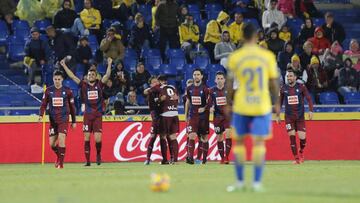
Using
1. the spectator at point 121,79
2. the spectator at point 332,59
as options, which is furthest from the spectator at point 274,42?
the spectator at point 121,79

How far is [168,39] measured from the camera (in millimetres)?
30859

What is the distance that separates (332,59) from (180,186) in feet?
51.6

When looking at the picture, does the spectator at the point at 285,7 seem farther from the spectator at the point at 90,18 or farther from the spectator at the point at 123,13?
the spectator at the point at 90,18

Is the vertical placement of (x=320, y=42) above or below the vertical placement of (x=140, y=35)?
below

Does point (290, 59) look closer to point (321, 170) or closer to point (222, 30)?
point (222, 30)

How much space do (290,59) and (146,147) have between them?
5412mm

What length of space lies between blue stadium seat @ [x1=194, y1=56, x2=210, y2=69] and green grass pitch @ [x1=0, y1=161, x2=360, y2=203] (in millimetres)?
9360

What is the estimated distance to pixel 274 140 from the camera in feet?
90.9

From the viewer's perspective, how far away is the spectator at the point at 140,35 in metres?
30.0

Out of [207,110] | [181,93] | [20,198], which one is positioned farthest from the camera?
[181,93]

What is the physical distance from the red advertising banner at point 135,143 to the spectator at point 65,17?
4383mm

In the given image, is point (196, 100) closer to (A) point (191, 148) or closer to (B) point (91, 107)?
(A) point (191, 148)

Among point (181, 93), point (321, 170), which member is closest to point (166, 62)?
point (181, 93)

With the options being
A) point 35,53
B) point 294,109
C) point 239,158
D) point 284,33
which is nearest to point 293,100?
point 294,109
